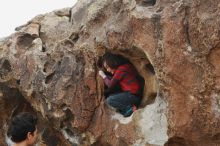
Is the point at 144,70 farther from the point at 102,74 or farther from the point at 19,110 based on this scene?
the point at 19,110

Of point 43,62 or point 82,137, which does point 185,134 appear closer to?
point 82,137

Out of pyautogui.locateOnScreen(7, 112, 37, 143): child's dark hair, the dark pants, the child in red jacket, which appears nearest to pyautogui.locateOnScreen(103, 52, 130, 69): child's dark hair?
the child in red jacket

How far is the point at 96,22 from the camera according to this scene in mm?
9930

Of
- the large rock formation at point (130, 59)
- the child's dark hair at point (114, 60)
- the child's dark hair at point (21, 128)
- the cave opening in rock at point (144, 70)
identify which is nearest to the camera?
the child's dark hair at point (21, 128)

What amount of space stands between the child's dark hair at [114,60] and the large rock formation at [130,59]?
0.71ft

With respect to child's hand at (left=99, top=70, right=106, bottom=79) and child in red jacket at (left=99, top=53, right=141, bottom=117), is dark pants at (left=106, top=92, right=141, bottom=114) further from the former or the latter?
child's hand at (left=99, top=70, right=106, bottom=79)

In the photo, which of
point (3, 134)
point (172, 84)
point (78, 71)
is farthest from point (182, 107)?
point (3, 134)

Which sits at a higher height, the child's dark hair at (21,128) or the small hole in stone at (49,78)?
the child's dark hair at (21,128)

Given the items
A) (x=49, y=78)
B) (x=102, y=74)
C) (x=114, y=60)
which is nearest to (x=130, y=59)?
(x=114, y=60)

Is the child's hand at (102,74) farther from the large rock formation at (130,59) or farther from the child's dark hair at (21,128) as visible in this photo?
the child's dark hair at (21,128)

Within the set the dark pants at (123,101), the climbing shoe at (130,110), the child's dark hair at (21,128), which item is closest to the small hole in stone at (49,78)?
the dark pants at (123,101)

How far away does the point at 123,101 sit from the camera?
9.42 meters

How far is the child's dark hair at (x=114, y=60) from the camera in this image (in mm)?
9670

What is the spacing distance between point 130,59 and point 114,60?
366 mm
